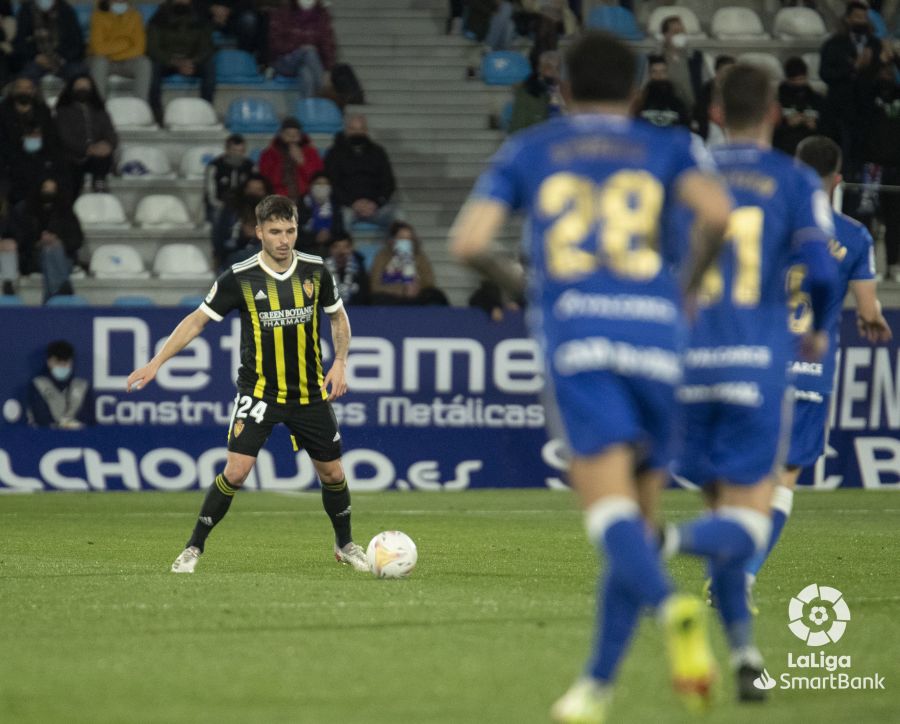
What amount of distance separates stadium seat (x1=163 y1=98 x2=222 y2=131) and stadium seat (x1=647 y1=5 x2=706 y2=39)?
6.26 m

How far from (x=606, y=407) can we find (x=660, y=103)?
14.4 m

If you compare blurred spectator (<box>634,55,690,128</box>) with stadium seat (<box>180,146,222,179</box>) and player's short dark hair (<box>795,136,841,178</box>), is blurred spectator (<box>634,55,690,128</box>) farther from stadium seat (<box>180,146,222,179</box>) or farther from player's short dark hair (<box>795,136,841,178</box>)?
player's short dark hair (<box>795,136,841,178</box>)

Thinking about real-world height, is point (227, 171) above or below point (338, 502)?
below

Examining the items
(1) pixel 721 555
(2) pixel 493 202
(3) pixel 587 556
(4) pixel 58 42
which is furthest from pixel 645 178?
(4) pixel 58 42

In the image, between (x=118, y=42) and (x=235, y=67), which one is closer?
(x=118, y=42)

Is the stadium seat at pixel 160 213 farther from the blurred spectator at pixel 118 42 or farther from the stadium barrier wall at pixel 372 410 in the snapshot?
the stadium barrier wall at pixel 372 410

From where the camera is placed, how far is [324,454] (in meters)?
9.38

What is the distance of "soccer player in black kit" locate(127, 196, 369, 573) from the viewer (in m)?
9.16

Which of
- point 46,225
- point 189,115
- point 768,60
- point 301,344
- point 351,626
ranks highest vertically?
point 301,344

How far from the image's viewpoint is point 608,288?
469 centimetres

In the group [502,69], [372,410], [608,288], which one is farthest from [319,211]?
[608,288]

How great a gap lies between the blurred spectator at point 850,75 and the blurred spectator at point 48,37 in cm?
940

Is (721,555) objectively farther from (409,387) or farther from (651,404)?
(409,387)

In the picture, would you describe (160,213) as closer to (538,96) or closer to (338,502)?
(538,96)
